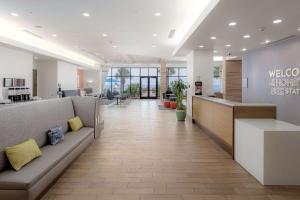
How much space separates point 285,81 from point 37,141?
26.3 feet

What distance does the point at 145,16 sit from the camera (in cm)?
680

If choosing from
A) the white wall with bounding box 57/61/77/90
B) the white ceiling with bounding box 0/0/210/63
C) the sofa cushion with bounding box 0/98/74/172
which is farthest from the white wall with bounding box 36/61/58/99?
the sofa cushion with bounding box 0/98/74/172

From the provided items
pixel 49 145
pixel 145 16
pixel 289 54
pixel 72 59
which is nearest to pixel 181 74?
pixel 72 59

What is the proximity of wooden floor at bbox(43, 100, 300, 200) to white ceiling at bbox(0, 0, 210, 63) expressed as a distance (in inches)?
137

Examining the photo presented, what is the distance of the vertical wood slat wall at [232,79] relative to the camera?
48.2ft

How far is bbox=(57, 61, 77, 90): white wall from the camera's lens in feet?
47.6

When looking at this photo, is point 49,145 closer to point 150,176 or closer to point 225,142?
point 150,176

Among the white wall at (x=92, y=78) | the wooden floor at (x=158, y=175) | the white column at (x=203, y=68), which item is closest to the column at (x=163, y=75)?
the white wall at (x=92, y=78)

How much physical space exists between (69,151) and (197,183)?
7.02ft

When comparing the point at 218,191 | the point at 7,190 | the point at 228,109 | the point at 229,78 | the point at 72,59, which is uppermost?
→ the point at 72,59

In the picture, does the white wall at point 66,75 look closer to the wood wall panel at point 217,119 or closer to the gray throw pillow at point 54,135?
the wood wall panel at point 217,119

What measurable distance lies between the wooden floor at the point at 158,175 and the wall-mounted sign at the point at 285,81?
4.04m

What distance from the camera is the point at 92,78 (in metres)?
23.3

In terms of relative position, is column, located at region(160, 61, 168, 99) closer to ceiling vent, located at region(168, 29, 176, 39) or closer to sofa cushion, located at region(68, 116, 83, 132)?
ceiling vent, located at region(168, 29, 176, 39)
